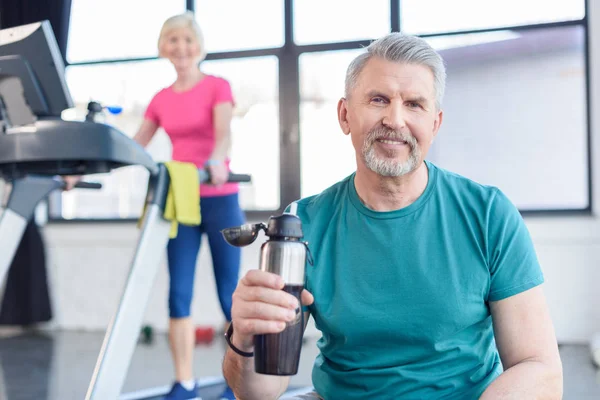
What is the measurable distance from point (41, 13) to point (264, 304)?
4015mm

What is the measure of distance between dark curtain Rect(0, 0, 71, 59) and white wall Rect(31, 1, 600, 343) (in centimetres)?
127

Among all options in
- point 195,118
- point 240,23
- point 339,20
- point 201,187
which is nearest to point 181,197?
point 201,187

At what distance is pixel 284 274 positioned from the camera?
34.8 inches

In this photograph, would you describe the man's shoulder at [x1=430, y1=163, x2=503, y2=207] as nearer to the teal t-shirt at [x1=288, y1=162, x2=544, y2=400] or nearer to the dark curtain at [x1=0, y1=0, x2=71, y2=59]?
the teal t-shirt at [x1=288, y1=162, x2=544, y2=400]

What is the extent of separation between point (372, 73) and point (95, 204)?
3.69 metres

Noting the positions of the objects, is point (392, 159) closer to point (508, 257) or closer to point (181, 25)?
point (508, 257)

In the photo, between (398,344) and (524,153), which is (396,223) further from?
(524,153)

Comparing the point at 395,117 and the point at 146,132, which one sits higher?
the point at 146,132

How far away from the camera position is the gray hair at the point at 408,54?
1142mm

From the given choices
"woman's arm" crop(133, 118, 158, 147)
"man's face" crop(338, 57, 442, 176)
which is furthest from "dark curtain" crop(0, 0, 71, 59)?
"man's face" crop(338, 57, 442, 176)

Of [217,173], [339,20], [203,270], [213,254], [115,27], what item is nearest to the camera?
[217,173]

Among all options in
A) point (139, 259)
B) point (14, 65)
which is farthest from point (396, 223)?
point (14, 65)

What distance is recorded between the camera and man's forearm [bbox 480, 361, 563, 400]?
3.37ft

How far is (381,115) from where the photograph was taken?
3.79 ft
